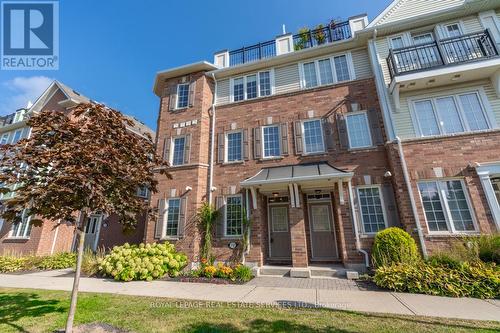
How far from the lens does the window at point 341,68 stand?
36.0 ft

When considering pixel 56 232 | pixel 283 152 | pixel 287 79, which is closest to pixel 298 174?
pixel 283 152

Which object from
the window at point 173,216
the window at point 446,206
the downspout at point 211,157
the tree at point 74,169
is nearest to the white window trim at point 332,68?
the downspout at point 211,157

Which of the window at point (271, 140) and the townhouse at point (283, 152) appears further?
the window at point (271, 140)

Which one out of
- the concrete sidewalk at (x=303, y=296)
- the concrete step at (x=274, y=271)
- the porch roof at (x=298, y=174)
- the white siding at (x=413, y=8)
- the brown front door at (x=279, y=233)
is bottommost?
the concrete sidewalk at (x=303, y=296)

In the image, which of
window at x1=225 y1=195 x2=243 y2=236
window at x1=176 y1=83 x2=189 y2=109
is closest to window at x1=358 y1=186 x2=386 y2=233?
window at x1=225 y1=195 x2=243 y2=236

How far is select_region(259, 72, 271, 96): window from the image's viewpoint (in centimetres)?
1217

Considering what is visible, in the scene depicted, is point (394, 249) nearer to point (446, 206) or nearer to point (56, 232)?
point (446, 206)

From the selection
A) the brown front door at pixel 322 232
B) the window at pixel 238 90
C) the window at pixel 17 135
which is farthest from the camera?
the window at pixel 17 135

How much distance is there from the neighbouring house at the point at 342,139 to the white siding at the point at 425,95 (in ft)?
0.13

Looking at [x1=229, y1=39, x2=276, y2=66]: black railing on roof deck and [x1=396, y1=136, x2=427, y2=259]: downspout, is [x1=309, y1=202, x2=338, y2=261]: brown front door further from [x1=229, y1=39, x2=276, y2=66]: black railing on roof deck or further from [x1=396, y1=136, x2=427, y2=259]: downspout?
[x1=229, y1=39, x2=276, y2=66]: black railing on roof deck

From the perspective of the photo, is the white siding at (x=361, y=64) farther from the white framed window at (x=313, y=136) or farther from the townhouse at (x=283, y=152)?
the white framed window at (x=313, y=136)

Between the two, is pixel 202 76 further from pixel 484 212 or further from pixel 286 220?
pixel 484 212

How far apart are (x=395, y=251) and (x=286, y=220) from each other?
4.37m

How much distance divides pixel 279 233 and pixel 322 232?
1.90 meters
